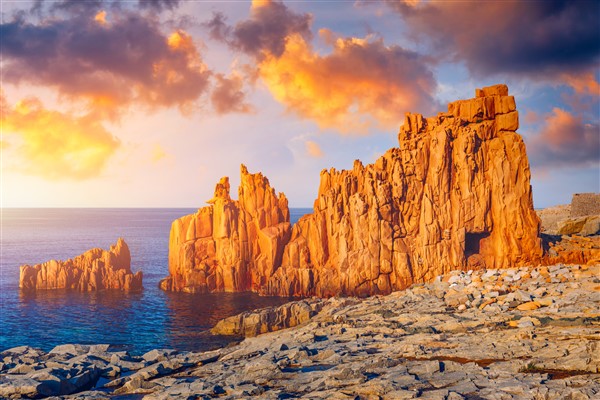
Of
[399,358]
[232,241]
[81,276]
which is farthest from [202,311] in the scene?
[399,358]

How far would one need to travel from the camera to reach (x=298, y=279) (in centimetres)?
8294

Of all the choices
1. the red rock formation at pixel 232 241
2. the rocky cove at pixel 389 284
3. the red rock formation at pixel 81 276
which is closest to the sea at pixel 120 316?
the red rock formation at pixel 81 276

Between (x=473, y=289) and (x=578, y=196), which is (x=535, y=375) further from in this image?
(x=578, y=196)

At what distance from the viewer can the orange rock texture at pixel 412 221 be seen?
73125mm

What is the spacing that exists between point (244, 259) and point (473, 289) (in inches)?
1793

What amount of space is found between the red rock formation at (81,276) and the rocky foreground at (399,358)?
1823 inches

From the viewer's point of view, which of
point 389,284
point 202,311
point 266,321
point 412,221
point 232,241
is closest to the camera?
point 266,321

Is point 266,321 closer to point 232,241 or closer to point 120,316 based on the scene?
point 120,316

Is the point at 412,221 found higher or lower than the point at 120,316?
higher

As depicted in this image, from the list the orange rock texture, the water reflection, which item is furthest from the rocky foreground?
the orange rock texture

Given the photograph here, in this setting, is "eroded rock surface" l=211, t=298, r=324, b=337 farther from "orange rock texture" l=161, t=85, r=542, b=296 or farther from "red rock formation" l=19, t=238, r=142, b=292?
"red rock formation" l=19, t=238, r=142, b=292

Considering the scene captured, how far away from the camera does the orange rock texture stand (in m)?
73.1

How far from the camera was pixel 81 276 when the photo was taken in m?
92.2

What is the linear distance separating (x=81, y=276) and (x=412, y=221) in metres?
63.3
